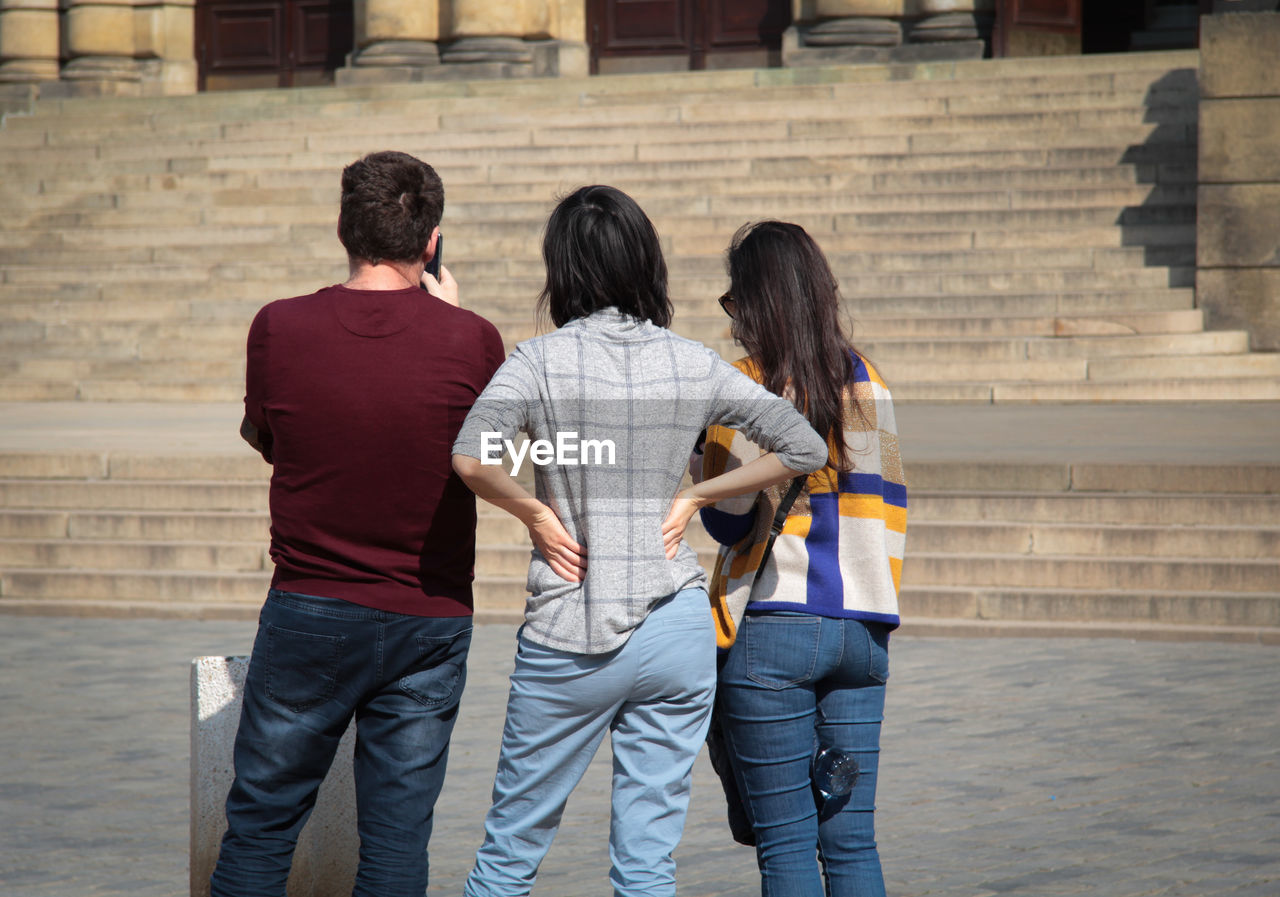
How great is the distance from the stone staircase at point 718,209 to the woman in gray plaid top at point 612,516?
30.6 ft

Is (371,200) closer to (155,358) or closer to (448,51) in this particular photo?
(155,358)

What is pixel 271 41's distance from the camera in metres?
22.6

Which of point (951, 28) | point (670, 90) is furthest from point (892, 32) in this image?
point (670, 90)

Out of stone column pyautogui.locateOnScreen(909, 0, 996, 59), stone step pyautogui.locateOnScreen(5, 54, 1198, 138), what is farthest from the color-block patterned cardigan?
stone column pyautogui.locateOnScreen(909, 0, 996, 59)

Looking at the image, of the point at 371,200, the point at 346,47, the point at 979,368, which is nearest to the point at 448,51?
the point at 346,47

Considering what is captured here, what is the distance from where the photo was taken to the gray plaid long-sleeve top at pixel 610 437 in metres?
2.73

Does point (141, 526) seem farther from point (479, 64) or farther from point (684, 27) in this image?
point (684, 27)

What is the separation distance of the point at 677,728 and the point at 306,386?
91 centimetres

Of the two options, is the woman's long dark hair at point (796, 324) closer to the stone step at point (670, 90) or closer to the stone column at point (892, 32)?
the stone step at point (670, 90)

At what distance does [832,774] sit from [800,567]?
0.40m

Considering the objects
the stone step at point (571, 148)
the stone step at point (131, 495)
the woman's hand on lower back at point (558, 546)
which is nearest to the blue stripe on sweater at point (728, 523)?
the woman's hand on lower back at point (558, 546)

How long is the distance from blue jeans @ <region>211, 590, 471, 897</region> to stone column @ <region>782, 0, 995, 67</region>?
1637cm

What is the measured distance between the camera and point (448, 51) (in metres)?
20.0

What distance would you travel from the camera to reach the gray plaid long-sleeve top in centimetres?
273
